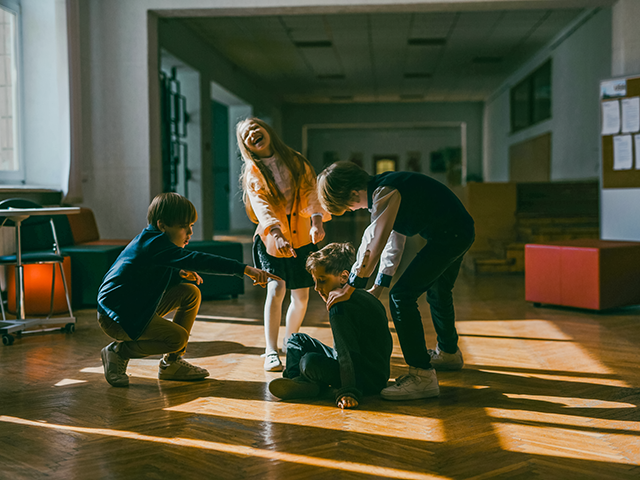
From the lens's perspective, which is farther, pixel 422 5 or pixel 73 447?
pixel 422 5

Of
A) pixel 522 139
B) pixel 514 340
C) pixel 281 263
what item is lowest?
pixel 514 340

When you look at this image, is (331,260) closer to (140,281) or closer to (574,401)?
(140,281)

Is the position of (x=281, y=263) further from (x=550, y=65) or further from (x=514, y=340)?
(x=550, y=65)

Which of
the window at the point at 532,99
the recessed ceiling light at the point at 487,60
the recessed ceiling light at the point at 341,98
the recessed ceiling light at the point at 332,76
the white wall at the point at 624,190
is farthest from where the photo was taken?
the recessed ceiling light at the point at 341,98

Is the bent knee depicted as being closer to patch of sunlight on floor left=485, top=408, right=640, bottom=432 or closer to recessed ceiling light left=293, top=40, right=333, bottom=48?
patch of sunlight on floor left=485, top=408, right=640, bottom=432

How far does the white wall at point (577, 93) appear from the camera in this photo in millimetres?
8570

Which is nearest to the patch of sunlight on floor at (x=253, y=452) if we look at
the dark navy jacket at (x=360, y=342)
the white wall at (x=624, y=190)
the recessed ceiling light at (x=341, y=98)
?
the dark navy jacket at (x=360, y=342)

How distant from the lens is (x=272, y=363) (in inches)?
123

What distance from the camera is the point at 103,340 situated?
13.0 ft

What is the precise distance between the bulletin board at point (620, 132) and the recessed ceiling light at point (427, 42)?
17.1 feet

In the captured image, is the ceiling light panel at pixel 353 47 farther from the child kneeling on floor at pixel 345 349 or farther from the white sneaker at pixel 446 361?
the child kneeling on floor at pixel 345 349

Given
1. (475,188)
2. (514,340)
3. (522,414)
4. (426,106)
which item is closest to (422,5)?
(475,188)

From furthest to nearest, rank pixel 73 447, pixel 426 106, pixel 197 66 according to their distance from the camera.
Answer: pixel 426 106 < pixel 197 66 < pixel 73 447

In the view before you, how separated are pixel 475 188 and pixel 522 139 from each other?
6.10m
